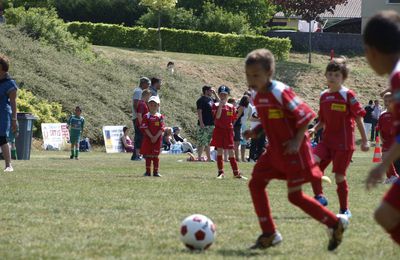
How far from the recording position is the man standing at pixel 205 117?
2305 cm

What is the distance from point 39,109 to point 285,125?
25.8 meters

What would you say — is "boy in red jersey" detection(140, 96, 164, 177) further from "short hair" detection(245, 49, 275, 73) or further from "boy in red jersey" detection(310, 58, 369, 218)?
"short hair" detection(245, 49, 275, 73)

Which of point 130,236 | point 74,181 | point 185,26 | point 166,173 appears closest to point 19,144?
point 166,173

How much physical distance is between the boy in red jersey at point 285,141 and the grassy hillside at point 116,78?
26.2 meters

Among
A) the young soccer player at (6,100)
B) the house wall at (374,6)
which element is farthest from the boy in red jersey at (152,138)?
the house wall at (374,6)

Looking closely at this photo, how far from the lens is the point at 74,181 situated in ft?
52.6

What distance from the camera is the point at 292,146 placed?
8195 millimetres

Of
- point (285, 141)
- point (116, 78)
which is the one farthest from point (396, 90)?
point (116, 78)

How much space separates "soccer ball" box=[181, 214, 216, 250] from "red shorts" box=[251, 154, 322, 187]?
0.64m

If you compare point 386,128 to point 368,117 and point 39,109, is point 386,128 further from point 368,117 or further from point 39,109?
point 368,117

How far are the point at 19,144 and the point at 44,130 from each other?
7.23m

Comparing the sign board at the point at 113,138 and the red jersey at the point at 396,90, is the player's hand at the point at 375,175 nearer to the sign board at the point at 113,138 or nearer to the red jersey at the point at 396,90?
the red jersey at the point at 396,90

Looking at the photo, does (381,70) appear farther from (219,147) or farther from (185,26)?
(185,26)

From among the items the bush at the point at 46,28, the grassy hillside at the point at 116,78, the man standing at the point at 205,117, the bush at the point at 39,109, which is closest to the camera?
the man standing at the point at 205,117
